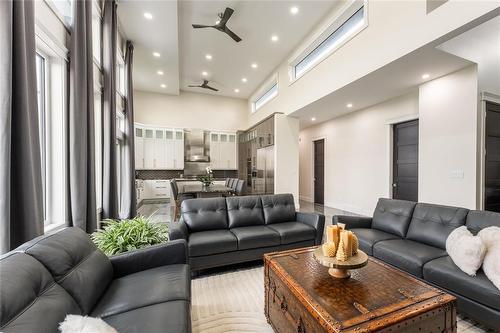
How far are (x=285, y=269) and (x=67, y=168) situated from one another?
266 centimetres

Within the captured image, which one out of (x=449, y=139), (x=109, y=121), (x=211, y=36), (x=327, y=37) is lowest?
(x=449, y=139)

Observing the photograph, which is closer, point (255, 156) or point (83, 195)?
point (83, 195)

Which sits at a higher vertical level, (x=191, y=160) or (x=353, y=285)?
(x=191, y=160)

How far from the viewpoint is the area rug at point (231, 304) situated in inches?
68.0

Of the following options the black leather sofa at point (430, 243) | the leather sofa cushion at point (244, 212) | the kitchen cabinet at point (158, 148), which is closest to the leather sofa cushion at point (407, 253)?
the black leather sofa at point (430, 243)

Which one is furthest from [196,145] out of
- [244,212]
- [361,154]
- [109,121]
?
[244,212]

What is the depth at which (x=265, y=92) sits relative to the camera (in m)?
8.16

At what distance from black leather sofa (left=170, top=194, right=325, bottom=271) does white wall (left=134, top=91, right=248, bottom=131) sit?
6.53 metres

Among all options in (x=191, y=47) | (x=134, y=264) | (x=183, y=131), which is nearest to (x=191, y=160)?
(x=183, y=131)

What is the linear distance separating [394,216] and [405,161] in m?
2.79

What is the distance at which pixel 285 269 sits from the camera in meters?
1.62

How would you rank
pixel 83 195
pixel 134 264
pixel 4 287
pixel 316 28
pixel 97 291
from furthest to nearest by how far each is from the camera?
pixel 316 28 → pixel 83 195 → pixel 134 264 → pixel 97 291 → pixel 4 287

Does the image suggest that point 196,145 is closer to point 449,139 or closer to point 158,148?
point 158,148

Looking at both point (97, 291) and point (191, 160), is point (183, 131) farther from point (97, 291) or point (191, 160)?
point (97, 291)
